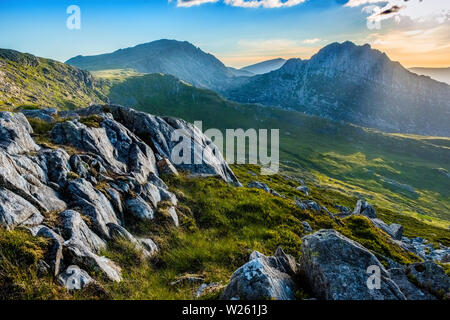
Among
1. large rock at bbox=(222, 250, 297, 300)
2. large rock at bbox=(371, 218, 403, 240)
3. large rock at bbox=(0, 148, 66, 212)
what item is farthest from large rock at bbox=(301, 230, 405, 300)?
large rock at bbox=(371, 218, 403, 240)

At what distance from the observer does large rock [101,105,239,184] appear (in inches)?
1196

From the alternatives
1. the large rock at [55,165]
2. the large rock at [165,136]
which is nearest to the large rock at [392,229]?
the large rock at [165,136]

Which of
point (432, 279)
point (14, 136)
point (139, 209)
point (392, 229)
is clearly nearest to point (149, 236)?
point (139, 209)

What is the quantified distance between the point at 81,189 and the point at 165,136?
17.7 m

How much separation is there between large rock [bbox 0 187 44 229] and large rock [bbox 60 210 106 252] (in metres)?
1.05

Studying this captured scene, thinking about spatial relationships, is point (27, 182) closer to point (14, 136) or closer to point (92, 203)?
point (92, 203)

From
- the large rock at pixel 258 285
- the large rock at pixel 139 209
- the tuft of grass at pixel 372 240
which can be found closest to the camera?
the large rock at pixel 258 285

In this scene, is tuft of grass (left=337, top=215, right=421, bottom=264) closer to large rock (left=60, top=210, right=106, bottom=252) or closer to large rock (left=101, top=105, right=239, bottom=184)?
large rock (left=101, top=105, right=239, bottom=184)

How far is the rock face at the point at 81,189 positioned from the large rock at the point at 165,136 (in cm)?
53

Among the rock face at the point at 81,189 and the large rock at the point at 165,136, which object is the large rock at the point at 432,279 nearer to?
the rock face at the point at 81,189

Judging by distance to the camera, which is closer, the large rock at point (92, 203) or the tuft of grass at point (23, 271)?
the tuft of grass at point (23, 271)

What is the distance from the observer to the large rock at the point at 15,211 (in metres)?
10.6

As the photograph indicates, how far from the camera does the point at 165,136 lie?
32375 mm
